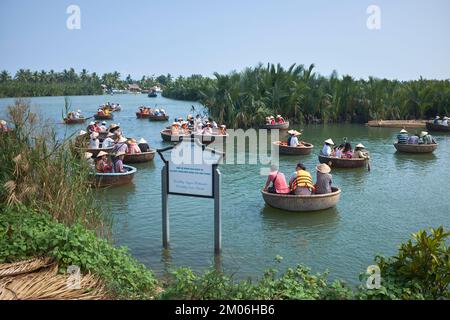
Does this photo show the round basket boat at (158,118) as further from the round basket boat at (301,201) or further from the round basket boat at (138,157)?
the round basket boat at (301,201)

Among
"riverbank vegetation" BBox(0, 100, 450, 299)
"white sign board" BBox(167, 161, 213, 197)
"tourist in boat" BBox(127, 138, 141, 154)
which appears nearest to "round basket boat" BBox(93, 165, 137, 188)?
"tourist in boat" BBox(127, 138, 141, 154)

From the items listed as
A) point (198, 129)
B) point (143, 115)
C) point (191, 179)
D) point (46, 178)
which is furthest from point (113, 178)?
point (143, 115)

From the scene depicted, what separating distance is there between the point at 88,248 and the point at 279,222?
5317 millimetres

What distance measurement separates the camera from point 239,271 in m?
7.65

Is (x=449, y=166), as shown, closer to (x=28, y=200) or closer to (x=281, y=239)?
(x=281, y=239)

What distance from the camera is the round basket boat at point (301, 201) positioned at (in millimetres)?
10484

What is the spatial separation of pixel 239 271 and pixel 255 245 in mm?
1390

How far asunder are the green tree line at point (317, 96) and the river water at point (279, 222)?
1530 cm

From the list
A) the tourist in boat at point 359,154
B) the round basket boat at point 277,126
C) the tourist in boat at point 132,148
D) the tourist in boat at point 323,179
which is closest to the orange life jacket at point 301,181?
the tourist in boat at point 323,179

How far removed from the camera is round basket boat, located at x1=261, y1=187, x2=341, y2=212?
1048cm

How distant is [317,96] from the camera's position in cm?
3512

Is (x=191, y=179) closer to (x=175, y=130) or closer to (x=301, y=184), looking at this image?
(x=301, y=184)

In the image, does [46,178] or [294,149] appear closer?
[46,178]

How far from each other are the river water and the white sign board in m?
1.09
